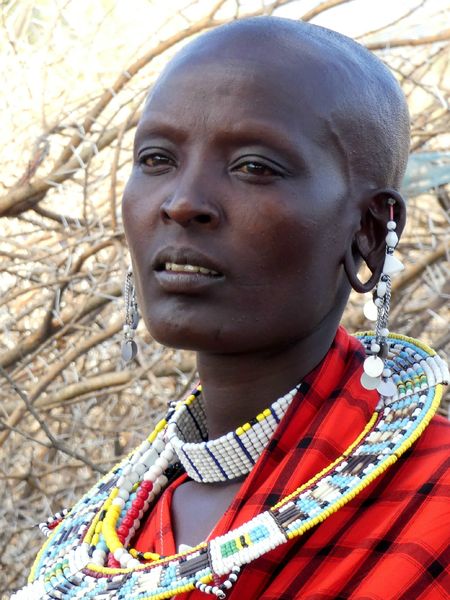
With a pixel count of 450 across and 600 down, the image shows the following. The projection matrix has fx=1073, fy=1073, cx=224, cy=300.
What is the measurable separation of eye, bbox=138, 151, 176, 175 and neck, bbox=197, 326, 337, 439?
0.34 meters

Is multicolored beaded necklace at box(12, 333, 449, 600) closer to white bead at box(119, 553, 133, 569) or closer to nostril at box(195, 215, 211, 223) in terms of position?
white bead at box(119, 553, 133, 569)

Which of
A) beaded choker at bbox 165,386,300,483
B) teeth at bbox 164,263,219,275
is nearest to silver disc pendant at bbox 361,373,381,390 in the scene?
beaded choker at bbox 165,386,300,483

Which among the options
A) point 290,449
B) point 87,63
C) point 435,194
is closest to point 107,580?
point 290,449

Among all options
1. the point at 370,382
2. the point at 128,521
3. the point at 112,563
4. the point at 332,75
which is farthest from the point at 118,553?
the point at 332,75

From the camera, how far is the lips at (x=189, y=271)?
1.74 metres

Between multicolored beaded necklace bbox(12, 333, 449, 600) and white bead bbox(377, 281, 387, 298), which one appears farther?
white bead bbox(377, 281, 387, 298)

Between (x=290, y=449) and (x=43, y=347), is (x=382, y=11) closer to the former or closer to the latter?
(x=43, y=347)

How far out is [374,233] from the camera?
192 cm

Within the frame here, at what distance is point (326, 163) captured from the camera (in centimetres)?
181

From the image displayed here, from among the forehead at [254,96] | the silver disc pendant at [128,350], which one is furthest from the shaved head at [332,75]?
the silver disc pendant at [128,350]

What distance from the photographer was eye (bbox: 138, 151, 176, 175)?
73.3 inches

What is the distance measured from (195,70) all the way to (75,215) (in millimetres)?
2594

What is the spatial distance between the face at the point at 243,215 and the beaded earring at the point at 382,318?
11cm

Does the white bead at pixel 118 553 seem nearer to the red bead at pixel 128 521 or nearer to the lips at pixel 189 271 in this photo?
the red bead at pixel 128 521
